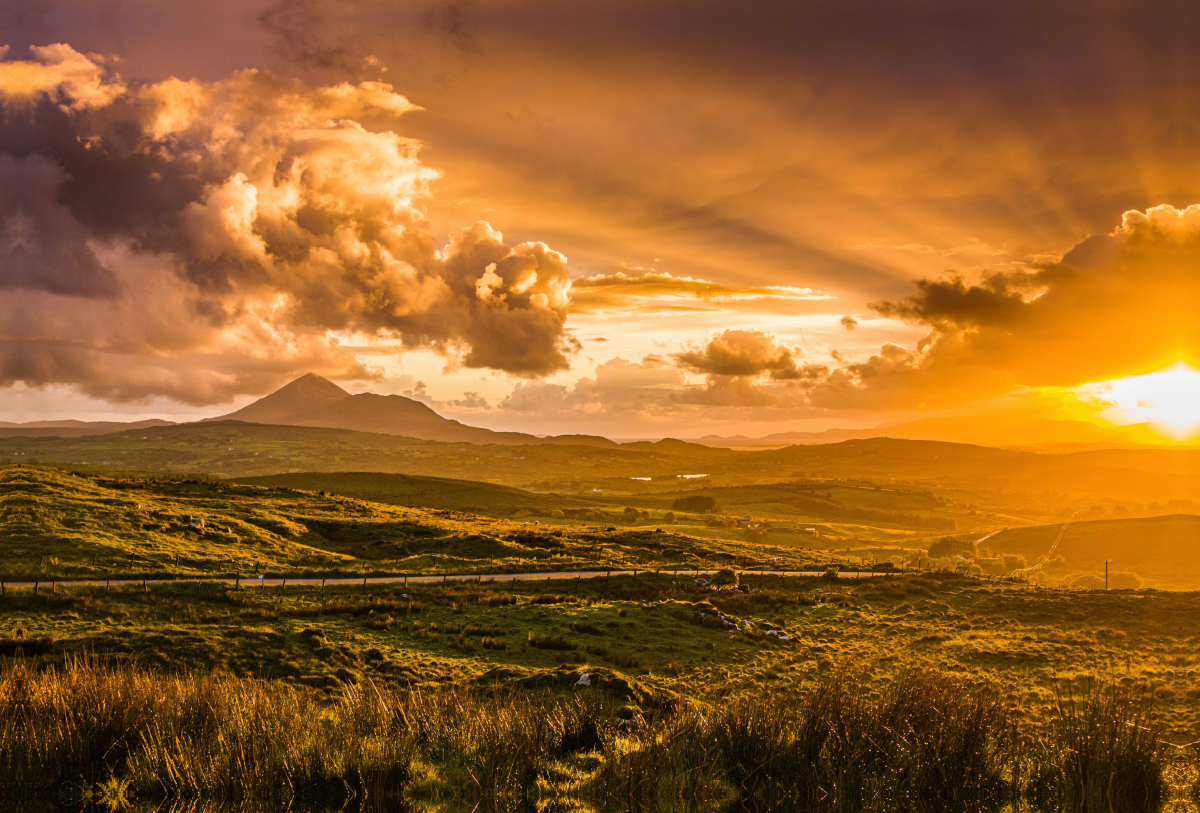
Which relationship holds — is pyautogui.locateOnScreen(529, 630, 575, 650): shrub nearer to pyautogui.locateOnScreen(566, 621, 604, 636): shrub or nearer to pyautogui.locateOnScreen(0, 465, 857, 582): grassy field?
pyautogui.locateOnScreen(566, 621, 604, 636): shrub

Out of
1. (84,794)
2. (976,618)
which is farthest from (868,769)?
(976,618)

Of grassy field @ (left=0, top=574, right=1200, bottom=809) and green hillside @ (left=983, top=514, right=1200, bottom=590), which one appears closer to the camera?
grassy field @ (left=0, top=574, right=1200, bottom=809)

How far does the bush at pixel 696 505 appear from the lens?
180775 millimetres

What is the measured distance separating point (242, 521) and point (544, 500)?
107589mm

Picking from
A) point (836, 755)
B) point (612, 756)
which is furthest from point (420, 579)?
point (836, 755)

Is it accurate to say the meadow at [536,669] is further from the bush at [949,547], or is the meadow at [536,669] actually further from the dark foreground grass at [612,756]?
the bush at [949,547]

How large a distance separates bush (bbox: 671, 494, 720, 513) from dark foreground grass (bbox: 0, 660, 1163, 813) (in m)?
173

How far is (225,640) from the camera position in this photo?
2817 cm

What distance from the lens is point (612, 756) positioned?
323 inches

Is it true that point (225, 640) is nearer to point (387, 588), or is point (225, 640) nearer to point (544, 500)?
point (387, 588)

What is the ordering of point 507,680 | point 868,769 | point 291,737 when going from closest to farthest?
1. point 868,769
2. point 291,737
3. point 507,680

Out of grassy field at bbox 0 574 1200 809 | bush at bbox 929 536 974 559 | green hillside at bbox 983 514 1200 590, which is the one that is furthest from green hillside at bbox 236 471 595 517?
green hillside at bbox 983 514 1200 590

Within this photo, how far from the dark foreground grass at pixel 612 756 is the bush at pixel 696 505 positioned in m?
173

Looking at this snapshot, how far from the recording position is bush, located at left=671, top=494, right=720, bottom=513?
7117 inches
